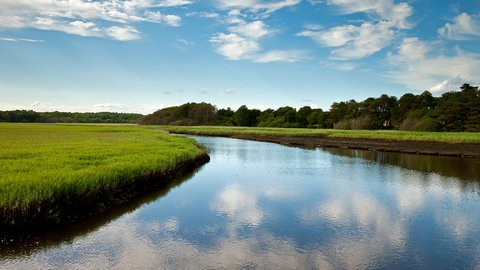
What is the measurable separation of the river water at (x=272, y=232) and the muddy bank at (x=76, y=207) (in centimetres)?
24

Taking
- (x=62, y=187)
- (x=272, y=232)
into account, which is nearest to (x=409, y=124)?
(x=272, y=232)

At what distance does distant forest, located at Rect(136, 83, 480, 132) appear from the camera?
147 ft

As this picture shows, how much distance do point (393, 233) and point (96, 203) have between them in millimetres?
7079

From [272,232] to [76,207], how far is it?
14.9ft

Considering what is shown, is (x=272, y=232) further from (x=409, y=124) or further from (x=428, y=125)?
(x=409, y=124)

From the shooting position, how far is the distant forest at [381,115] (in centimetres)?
4475

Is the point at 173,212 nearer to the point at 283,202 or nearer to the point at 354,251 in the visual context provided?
the point at 283,202

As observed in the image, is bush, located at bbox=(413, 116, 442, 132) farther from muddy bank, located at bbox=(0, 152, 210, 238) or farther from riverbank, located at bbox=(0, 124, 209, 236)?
muddy bank, located at bbox=(0, 152, 210, 238)

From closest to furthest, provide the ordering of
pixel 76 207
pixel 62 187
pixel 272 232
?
pixel 272 232, pixel 62 187, pixel 76 207

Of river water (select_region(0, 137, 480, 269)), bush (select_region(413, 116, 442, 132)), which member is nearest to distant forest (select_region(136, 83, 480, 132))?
bush (select_region(413, 116, 442, 132))

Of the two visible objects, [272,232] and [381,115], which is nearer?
[272,232]

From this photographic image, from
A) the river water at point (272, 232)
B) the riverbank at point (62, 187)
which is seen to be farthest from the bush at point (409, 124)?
the riverbank at point (62, 187)

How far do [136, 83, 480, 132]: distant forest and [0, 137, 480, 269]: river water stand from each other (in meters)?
45.1

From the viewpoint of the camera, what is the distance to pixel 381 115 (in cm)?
6197
